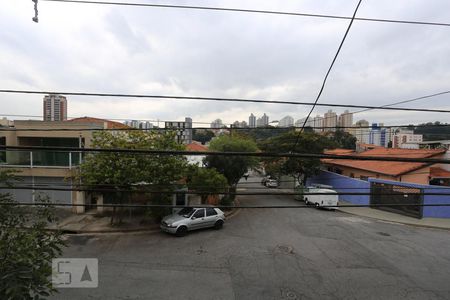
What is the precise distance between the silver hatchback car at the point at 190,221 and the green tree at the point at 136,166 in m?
1.45

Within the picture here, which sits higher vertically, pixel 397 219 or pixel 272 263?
pixel 272 263

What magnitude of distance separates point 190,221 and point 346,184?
1655 centimetres

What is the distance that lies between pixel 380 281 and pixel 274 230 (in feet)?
20.3

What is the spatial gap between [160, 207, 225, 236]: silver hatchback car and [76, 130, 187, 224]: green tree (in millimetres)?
1448

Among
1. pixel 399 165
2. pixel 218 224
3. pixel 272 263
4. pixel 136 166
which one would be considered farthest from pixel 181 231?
pixel 399 165

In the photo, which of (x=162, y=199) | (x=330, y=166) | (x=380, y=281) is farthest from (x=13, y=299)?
(x=330, y=166)

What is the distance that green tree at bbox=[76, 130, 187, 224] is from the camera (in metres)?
13.0

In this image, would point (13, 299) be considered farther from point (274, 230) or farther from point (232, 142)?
point (232, 142)

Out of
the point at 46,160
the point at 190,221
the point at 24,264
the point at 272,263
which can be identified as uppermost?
the point at 46,160

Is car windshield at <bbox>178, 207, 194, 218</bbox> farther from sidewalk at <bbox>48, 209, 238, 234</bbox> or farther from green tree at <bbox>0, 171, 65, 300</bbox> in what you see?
green tree at <bbox>0, 171, 65, 300</bbox>

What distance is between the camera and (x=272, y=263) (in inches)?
400

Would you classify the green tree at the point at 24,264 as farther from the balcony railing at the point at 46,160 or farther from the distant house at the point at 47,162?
the balcony railing at the point at 46,160

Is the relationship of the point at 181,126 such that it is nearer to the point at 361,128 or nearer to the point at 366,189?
the point at 361,128

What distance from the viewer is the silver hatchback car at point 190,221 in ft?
43.6
